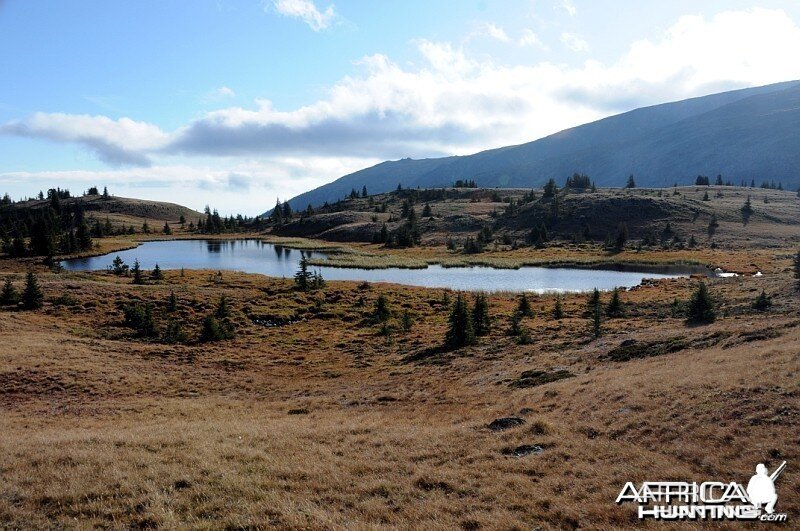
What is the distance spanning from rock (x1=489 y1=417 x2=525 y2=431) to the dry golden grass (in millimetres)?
659

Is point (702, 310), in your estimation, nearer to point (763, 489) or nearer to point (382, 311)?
point (763, 489)

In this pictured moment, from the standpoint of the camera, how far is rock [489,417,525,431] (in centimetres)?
1684

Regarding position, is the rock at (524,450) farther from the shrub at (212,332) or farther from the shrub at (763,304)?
the shrub at (212,332)

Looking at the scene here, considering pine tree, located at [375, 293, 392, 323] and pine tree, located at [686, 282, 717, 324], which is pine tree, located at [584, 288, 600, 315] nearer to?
pine tree, located at [686, 282, 717, 324]

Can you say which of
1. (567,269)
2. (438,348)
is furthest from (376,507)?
(567,269)

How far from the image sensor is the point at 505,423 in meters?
17.2

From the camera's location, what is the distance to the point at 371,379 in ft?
102


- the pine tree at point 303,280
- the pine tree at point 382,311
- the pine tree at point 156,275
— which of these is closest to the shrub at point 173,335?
the pine tree at point 382,311

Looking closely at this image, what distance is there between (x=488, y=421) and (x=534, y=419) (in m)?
1.94

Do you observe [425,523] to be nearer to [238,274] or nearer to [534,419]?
[534,419]

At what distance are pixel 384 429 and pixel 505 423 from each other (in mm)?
4866

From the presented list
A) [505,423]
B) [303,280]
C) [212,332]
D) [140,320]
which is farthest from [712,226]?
[140,320]

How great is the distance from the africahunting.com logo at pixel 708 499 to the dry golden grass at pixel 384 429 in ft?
1.07

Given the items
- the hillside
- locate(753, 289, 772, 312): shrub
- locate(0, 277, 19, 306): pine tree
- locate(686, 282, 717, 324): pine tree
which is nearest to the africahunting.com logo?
locate(686, 282, 717, 324): pine tree
